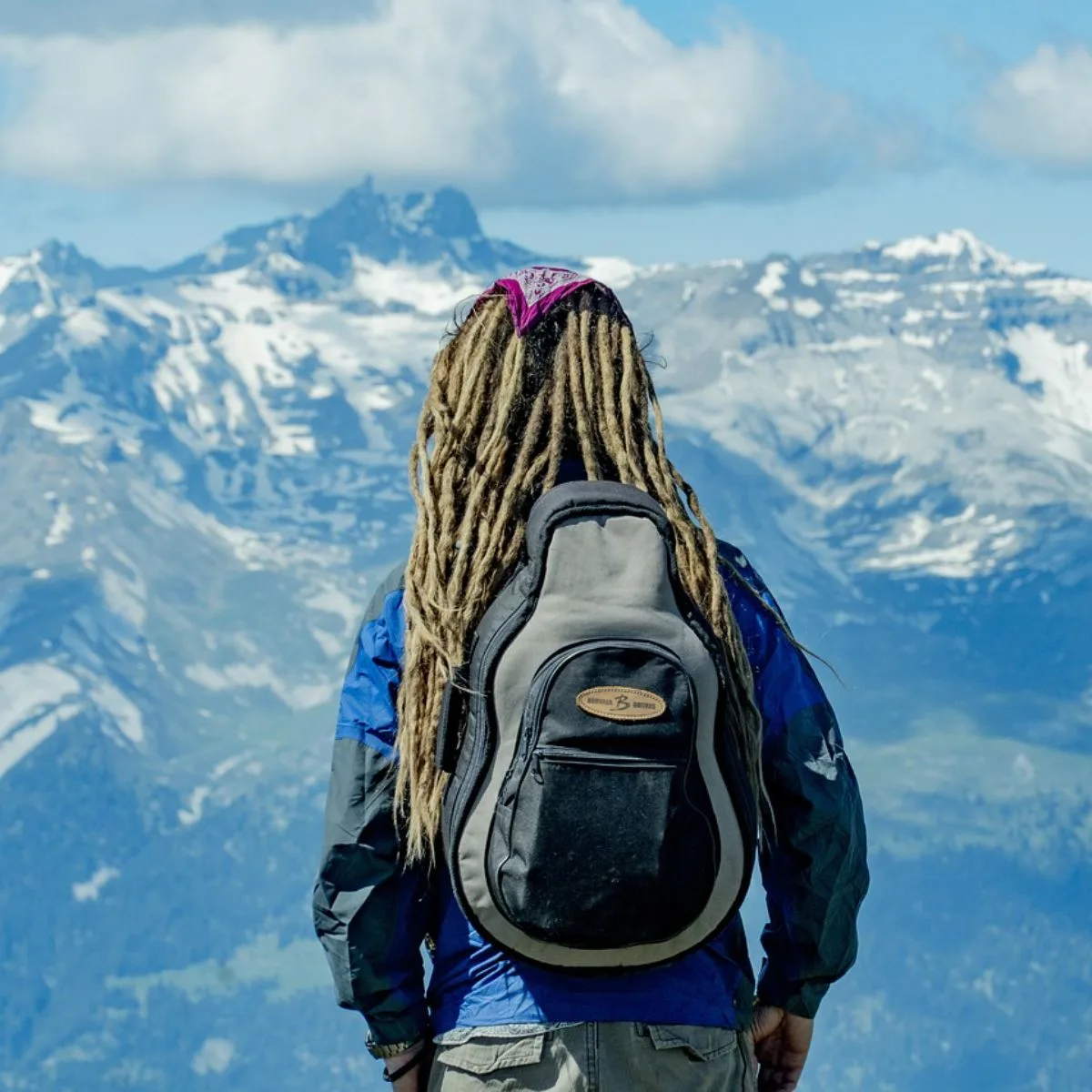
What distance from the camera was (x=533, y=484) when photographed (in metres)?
4.38

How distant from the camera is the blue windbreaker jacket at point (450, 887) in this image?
4.20 meters

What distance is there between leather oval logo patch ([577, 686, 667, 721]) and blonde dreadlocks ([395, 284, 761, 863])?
0.38 metres

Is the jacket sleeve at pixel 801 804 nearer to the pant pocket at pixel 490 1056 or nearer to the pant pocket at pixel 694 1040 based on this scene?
the pant pocket at pixel 694 1040

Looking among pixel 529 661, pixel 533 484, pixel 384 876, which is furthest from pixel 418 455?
pixel 384 876

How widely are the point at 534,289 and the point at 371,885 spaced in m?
1.59

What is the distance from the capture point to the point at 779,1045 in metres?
4.67

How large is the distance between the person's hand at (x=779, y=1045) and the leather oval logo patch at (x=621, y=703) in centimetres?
116

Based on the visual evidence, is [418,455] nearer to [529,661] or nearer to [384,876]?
[529,661]

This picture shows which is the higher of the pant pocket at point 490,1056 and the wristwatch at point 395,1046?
the pant pocket at point 490,1056

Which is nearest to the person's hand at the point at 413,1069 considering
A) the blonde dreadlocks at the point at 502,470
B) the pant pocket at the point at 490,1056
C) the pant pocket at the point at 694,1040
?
the pant pocket at the point at 490,1056

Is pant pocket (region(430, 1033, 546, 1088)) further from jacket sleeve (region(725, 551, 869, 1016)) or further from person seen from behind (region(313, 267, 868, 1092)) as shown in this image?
jacket sleeve (region(725, 551, 869, 1016))

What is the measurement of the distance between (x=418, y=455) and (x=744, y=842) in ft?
4.22

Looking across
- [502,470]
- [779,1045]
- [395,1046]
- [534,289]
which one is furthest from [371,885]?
[534,289]

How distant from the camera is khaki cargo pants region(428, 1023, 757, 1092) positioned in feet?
13.1
